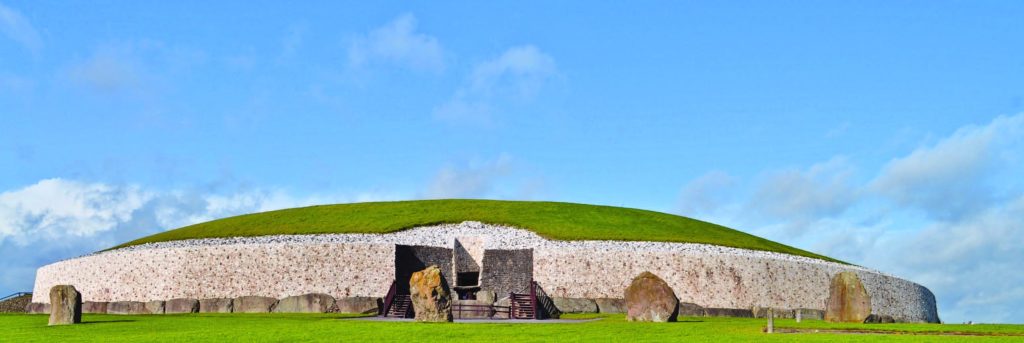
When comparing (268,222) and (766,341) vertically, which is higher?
(268,222)

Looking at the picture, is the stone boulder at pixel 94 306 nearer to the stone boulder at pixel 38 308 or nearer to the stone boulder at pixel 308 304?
the stone boulder at pixel 38 308

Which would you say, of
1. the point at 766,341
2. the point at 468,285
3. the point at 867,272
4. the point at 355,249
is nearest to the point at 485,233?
the point at 468,285

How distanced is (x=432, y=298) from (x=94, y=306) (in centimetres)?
2334

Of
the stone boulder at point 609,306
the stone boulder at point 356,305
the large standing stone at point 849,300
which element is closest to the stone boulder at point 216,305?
→ the stone boulder at point 356,305

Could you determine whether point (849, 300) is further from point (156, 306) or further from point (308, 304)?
point (156, 306)

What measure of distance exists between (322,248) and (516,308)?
11.1 m

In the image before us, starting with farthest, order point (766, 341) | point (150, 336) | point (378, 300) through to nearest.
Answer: point (378, 300), point (150, 336), point (766, 341)

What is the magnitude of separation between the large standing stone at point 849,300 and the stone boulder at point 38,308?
38962 mm

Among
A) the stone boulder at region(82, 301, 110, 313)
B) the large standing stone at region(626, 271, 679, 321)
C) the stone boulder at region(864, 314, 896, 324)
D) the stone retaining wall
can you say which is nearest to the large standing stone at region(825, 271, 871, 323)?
the stone boulder at region(864, 314, 896, 324)

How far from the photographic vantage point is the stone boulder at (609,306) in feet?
134

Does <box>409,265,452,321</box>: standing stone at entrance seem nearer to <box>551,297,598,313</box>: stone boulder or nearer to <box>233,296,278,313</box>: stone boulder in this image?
<box>551,297,598,313</box>: stone boulder

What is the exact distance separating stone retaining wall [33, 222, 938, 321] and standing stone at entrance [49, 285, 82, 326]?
12079 millimetres

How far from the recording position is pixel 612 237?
47594 mm

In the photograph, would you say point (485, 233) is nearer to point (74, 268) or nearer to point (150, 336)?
point (74, 268)
